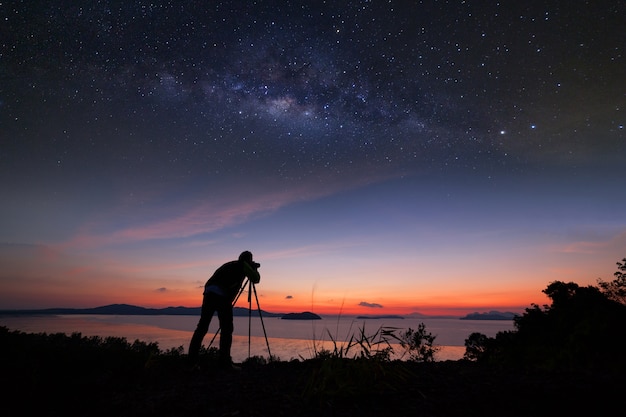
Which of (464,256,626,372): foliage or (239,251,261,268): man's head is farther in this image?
(464,256,626,372): foliage

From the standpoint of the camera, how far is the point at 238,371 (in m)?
5.69

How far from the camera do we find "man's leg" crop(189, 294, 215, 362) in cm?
656

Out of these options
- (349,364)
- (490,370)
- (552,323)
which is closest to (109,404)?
(349,364)

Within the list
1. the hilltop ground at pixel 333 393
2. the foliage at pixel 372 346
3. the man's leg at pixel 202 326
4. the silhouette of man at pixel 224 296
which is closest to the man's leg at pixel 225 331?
the silhouette of man at pixel 224 296

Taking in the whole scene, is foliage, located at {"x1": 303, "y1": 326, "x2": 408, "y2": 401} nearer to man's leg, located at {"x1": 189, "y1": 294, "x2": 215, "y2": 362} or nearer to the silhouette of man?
the silhouette of man

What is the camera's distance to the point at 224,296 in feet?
22.6

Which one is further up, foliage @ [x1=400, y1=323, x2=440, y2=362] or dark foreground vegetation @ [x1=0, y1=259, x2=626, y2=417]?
dark foreground vegetation @ [x1=0, y1=259, x2=626, y2=417]

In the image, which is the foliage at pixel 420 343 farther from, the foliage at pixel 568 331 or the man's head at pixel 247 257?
the man's head at pixel 247 257

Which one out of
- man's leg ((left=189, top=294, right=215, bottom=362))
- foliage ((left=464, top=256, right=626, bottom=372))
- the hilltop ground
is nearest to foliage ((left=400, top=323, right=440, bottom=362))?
foliage ((left=464, top=256, right=626, bottom=372))

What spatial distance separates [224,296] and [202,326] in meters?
0.68

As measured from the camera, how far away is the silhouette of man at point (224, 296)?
21.7 feet

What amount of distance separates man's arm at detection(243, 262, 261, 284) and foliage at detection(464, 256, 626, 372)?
694 cm

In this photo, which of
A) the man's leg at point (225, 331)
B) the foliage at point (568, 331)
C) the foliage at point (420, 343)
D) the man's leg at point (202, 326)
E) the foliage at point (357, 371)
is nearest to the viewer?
the foliage at point (357, 371)

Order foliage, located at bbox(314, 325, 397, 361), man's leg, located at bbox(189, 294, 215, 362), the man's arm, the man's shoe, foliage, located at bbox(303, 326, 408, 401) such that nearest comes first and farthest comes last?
foliage, located at bbox(303, 326, 408, 401), foliage, located at bbox(314, 325, 397, 361), the man's shoe, man's leg, located at bbox(189, 294, 215, 362), the man's arm
